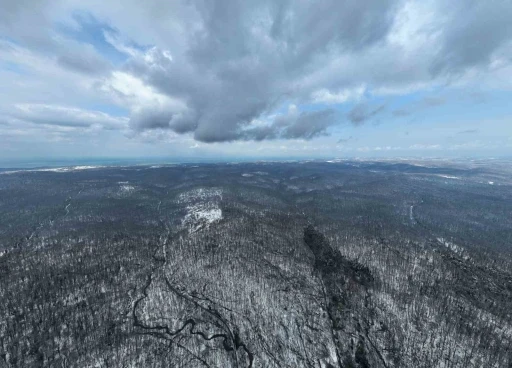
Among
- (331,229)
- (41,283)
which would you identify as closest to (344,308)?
(331,229)

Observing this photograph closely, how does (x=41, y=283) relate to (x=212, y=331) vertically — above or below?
above

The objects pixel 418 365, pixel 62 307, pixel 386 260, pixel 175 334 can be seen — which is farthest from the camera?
pixel 386 260

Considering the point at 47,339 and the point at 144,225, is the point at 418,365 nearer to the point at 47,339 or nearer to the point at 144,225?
the point at 47,339

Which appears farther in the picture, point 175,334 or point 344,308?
point 344,308

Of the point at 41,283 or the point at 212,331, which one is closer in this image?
the point at 212,331

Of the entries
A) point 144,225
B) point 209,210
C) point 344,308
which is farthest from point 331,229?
point 144,225

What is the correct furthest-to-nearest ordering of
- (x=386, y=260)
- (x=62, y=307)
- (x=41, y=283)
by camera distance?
(x=386, y=260), (x=41, y=283), (x=62, y=307)

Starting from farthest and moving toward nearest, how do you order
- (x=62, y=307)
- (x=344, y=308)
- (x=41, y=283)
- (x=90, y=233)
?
(x=90, y=233) → (x=41, y=283) → (x=344, y=308) → (x=62, y=307)

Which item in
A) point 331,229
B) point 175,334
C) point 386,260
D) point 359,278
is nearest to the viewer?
point 175,334

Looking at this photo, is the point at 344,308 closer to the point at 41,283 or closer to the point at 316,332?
the point at 316,332

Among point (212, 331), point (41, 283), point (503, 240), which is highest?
point (41, 283)
